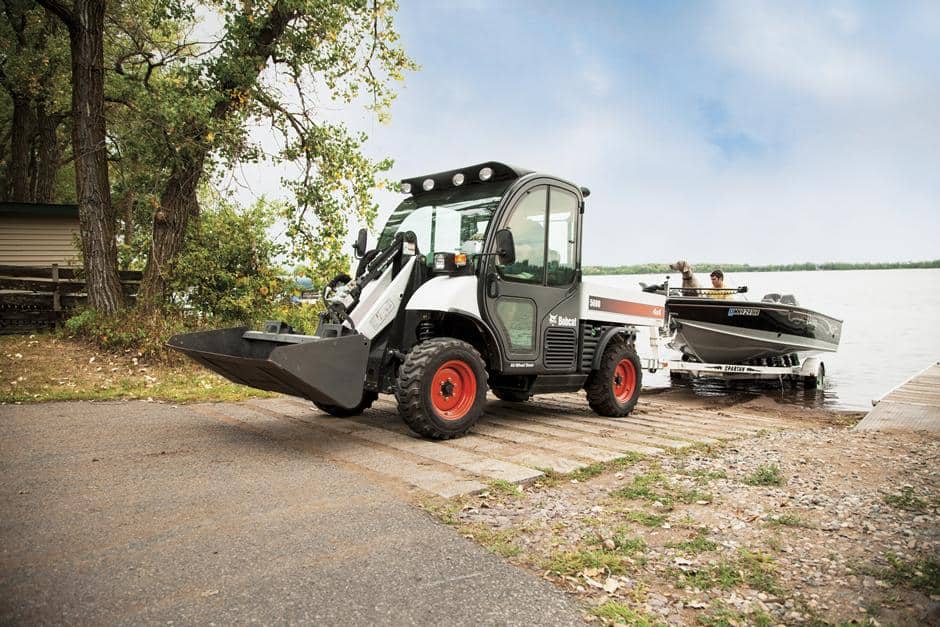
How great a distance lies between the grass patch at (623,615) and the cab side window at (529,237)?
12.6 ft

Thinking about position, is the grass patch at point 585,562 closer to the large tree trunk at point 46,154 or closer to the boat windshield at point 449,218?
the boat windshield at point 449,218

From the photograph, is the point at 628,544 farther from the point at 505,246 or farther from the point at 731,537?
the point at 505,246

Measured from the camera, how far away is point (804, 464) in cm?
514

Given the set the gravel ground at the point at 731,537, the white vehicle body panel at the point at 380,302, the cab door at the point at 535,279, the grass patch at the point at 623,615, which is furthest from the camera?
the cab door at the point at 535,279

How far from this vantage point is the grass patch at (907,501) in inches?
155

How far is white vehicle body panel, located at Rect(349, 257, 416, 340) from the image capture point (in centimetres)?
556

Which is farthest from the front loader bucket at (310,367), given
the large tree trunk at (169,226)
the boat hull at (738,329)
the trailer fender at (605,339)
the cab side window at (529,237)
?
the boat hull at (738,329)

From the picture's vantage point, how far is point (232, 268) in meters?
11.1

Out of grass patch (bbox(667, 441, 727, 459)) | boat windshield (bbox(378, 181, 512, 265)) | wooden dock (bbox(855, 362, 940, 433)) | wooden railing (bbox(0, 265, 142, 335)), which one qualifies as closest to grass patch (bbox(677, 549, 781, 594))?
grass patch (bbox(667, 441, 727, 459))

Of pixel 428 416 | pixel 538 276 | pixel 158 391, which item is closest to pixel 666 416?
pixel 538 276

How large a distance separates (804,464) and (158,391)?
6714 millimetres

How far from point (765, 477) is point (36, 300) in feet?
46.2

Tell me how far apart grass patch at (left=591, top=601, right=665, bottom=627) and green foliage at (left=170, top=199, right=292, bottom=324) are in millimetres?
9248

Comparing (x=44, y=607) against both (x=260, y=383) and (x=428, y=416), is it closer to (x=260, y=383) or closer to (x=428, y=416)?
(x=260, y=383)
